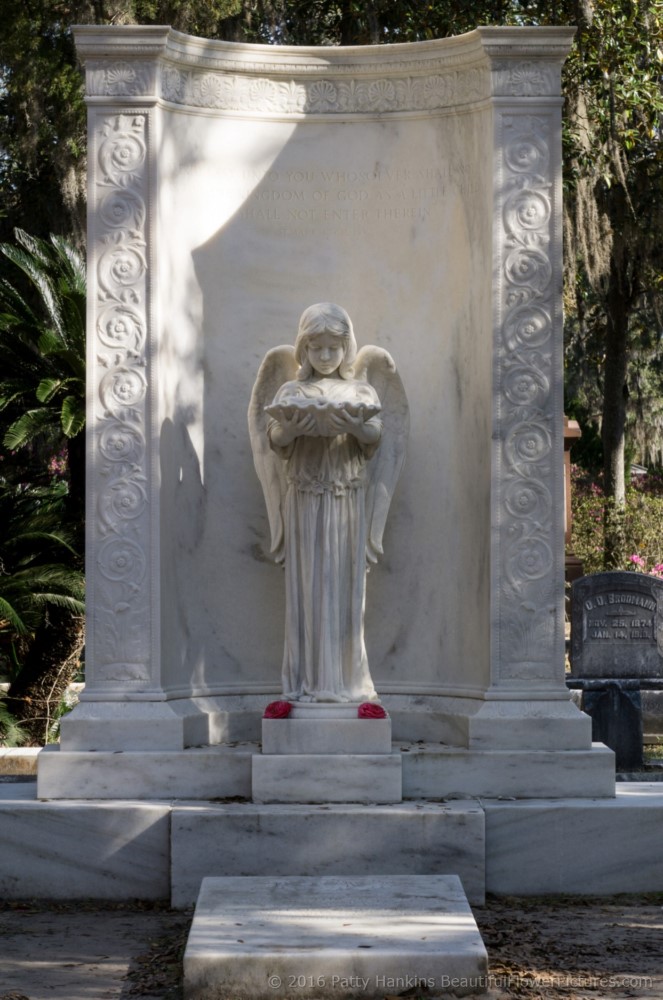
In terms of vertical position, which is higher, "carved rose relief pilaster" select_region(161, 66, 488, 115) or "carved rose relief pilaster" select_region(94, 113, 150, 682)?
Result: "carved rose relief pilaster" select_region(161, 66, 488, 115)

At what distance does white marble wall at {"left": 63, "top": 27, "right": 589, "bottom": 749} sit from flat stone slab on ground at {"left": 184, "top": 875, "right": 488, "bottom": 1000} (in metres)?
1.69

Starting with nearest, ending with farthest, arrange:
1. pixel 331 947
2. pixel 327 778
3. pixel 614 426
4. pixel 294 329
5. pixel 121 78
Answer: pixel 331 947
pixel 327 778
pixel 121 78
pixel 294 329
pixel 614 426

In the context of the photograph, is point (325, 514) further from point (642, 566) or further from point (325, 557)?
point (642, 566)

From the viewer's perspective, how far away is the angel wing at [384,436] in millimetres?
8078

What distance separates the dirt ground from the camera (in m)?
5.53

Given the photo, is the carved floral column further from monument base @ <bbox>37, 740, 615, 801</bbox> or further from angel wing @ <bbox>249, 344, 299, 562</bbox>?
angel wing @ <bbox>249, 344, 299, 562</bbox>

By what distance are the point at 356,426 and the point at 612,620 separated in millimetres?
6911

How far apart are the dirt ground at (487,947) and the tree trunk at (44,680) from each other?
654 cm

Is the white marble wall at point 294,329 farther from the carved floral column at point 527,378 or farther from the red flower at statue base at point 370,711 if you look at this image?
the red flower at statue base at point 370,711

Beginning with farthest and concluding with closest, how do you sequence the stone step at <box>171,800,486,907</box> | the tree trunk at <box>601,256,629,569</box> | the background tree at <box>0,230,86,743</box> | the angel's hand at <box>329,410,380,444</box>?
the tree trunk at <box>601,256,629,569</box> → the background tree at <box>0,230,86,743</box> → the angel's hand at <box>329,410,380,444</box> → the stone step at <box>171,800,486,907</box>

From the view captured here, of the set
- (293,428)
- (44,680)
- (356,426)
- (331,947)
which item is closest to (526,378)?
(356,426)

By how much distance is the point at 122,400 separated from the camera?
7.70 metres

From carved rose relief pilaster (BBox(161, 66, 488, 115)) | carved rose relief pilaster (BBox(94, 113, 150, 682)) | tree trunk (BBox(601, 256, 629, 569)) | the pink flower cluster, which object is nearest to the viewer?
carved rose relief pilaster (BBox(94, 113, 150, 682))

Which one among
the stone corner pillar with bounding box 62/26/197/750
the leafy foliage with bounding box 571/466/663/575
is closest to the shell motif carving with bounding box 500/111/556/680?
the stone corner pillar with bounding box 62/26/197/750
